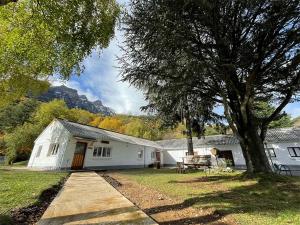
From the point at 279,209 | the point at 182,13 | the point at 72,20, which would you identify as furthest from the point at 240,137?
the point at 72,20

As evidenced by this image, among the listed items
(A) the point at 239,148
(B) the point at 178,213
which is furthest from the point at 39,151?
(A) the point at 239,148

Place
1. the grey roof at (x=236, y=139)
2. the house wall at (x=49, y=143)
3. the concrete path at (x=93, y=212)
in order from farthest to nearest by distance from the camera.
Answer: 1. the grey roof at (x=236, y=139)
2. the house wall at (x=49, y=143)
3. the concrete path at (x=93, y=212)

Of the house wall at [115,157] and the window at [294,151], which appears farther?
the window at [294,151]

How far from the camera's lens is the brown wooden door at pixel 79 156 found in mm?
21078

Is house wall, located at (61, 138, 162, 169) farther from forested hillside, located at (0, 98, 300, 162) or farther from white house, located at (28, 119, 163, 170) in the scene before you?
forested hillside, located at (0, 98, 300, 162)

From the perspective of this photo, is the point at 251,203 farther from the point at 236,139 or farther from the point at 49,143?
the point at 236,139

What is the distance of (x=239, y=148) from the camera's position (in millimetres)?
31531

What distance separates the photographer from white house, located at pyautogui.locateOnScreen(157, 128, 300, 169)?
27.3 metres

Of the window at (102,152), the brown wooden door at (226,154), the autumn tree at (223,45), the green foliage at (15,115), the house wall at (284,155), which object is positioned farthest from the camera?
the green foliage at (15,115)

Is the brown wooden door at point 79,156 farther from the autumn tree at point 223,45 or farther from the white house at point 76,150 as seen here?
the autumn tree at point 223,45

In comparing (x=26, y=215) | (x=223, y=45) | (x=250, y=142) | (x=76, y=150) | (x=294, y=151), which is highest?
(x=223, y=45)

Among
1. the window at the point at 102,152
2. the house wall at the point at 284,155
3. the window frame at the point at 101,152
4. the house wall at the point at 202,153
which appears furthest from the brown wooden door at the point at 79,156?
the house wall at the point at 284,155

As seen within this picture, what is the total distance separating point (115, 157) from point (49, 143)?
25.7ft

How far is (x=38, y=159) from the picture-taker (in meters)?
23.8
